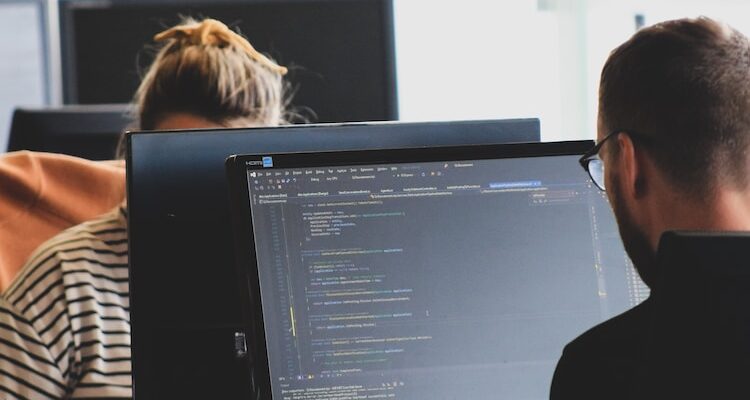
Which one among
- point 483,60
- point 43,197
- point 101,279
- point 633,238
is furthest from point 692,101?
point 483,60

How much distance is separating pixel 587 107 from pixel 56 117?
195 centimetres

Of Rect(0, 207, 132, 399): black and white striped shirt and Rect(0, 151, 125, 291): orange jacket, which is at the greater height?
Rect(0, 151, 125, 291): orange jacket

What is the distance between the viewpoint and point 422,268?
1.15 metres

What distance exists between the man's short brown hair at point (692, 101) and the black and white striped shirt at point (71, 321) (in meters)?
0.86

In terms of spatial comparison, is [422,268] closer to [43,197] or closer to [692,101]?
[692,101]

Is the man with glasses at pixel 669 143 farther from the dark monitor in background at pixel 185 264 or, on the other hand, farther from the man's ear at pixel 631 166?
the dark monitor in background at pixel 185 264

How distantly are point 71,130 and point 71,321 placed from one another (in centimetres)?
113

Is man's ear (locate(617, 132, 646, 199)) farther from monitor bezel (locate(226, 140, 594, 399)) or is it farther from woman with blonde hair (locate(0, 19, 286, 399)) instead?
woman with blonde hair (locate(0, 19, 286, 399))

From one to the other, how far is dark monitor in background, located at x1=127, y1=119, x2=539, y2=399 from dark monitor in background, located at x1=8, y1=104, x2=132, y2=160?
1.40 metres

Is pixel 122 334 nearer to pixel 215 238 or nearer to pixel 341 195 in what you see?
pixel 215 238

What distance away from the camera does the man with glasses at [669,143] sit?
88 cm

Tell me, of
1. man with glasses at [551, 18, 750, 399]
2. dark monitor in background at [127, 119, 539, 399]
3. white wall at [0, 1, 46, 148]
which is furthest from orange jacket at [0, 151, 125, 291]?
white wall at [0, 1, 46, 148]

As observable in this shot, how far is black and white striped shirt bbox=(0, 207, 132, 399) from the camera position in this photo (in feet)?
4.95

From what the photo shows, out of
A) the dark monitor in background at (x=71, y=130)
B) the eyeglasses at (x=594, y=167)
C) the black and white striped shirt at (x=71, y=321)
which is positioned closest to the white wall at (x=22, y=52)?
the dark monitor in background at (x=71, y=130)
